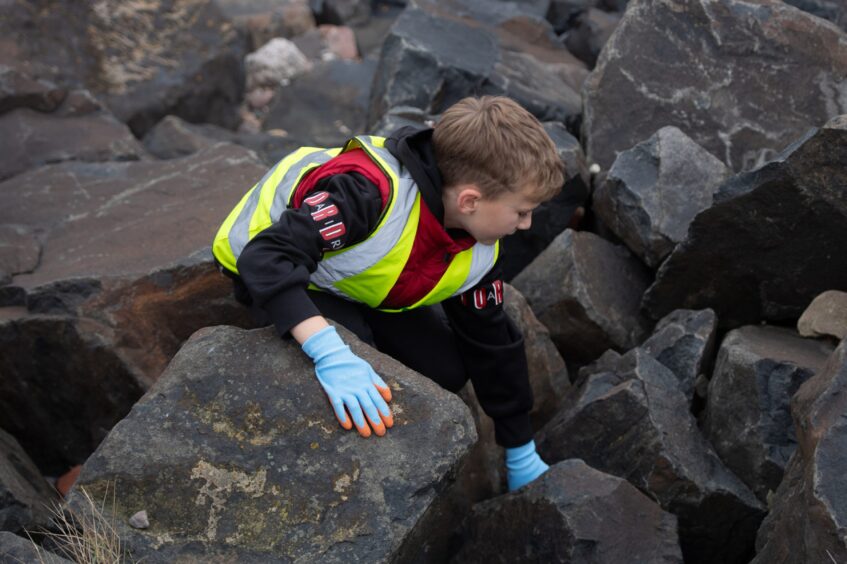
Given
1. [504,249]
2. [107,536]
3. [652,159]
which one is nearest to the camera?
[107,536]

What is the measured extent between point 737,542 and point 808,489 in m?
Answer: 0.89

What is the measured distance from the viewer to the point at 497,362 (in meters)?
3.33

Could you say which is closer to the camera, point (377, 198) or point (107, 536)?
point (107, 536)

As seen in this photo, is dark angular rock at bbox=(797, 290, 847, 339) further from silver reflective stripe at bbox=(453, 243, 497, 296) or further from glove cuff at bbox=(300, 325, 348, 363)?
glove cuff at bbox=(300, 325, 348, 363)

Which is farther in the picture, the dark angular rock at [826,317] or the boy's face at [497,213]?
the dark angular rock at [826,317]

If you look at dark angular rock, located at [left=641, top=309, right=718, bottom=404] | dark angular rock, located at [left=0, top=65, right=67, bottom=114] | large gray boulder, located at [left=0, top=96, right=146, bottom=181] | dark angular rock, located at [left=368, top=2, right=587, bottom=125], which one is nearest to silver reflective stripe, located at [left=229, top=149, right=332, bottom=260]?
dark angular rock, located at [left=641, top=309, right=718, bottom=404]

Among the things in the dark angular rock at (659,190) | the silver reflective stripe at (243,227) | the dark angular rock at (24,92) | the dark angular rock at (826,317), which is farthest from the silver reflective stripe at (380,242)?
the dark angular rock at (24,92)

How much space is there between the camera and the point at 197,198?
429 cm

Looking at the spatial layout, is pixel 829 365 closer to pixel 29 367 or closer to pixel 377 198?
pixel 377 198

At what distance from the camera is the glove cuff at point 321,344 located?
2523mm

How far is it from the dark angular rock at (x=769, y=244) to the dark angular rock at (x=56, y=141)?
277 centimetres

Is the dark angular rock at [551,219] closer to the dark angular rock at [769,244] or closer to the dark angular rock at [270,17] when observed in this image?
the dark angular rock at [769,244]

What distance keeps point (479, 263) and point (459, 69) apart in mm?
2277

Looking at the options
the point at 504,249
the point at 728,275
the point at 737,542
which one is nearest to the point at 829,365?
the point at 737,542
